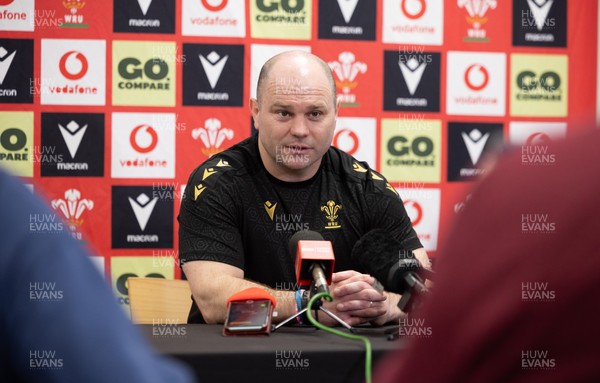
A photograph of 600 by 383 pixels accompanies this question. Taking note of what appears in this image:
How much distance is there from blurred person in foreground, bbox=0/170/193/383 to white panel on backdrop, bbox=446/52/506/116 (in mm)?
3356

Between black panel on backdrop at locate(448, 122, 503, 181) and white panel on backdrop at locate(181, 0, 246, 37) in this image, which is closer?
white panel on backdrop at locate(181, 0, 246, 37)

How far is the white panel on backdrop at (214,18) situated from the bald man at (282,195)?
1.04 meters

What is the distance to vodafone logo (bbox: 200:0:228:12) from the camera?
3639mm

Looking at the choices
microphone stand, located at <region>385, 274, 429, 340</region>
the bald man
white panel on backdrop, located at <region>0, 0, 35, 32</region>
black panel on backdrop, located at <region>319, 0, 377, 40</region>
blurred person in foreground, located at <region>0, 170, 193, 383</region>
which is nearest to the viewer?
blurred person in foreground, located at <region>0, 170, 193, 383</region>

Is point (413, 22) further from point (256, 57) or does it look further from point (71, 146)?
point (71, 146)

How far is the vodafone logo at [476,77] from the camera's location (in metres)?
3.79

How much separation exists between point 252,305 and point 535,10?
2.66m

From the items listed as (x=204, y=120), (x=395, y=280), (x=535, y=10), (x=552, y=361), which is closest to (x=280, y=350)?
(x=395, y=280)

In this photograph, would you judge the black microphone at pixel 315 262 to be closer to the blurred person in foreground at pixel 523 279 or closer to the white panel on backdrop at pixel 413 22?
the blurred person in foreground at pixel 523 279

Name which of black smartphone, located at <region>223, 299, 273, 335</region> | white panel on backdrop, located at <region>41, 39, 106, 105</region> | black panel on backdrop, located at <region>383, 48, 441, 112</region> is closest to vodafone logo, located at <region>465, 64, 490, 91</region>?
black panel on backdrop, located at <region>383, 48, 441, 112</region>

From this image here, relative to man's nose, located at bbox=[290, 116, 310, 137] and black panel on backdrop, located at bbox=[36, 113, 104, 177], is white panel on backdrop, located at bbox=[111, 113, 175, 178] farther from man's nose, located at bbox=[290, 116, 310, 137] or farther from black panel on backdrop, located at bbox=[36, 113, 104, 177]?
man's nose, located at bbox=[290, 116, 310, 137]

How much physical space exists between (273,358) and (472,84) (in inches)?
100

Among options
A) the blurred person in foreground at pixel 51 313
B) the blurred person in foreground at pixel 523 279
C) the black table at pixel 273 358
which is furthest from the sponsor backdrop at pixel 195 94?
the blurred person in foreground at pixel 523 279

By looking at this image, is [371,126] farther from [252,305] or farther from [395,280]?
[395,280]
